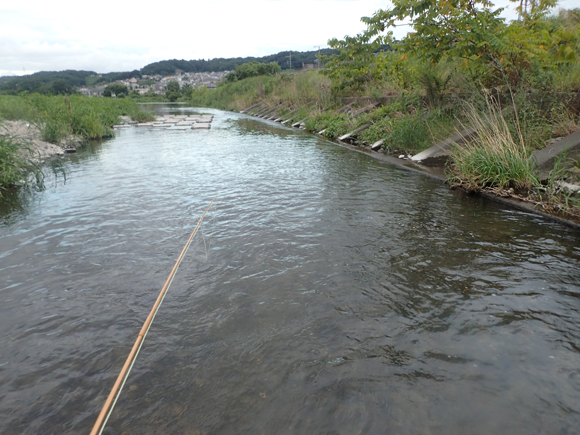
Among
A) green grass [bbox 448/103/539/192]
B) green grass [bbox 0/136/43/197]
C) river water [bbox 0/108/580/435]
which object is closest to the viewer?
river water [bbox 0/108/580/435]

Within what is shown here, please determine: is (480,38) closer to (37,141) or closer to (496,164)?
(496,164)

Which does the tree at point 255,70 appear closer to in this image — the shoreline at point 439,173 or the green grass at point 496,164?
the shoreline at point 439,173


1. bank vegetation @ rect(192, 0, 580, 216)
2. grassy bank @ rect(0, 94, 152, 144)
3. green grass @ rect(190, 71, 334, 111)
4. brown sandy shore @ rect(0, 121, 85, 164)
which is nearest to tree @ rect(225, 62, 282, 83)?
green grass @ rect(190, 71, 334, 111)

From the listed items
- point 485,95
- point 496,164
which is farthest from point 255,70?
point 496,164

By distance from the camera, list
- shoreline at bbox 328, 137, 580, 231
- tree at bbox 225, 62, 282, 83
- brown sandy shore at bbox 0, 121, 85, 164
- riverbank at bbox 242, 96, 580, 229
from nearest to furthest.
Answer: shoreline at bbox 328, 137, 580, 231, riverbank at bbox 242, 96, 580, 229, brown sandy shore at bbox 0, 121, 85, 164, tree at bbox 225, 62, 282, 83

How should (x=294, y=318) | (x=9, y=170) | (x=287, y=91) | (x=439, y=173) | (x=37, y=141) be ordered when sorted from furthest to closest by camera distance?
(x=287, y=91)
(x=37, y=141)
(x=439, y=173)
(x=9, y=170)
(x=294, y=318)

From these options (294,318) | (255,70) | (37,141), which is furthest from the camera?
(255,70)

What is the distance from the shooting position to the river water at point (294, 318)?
2.09m

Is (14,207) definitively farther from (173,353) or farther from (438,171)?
(438,171)

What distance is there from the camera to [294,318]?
2.91m

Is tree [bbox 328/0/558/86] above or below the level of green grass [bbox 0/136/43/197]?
above

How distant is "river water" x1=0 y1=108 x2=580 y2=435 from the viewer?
2.09 m

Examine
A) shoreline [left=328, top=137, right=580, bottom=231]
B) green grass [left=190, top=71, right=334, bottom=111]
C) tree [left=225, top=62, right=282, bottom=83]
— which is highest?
tree [left=225, top=62, right=282, bottom=83]

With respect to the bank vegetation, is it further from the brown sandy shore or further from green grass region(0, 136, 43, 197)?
the brown sandy shore
